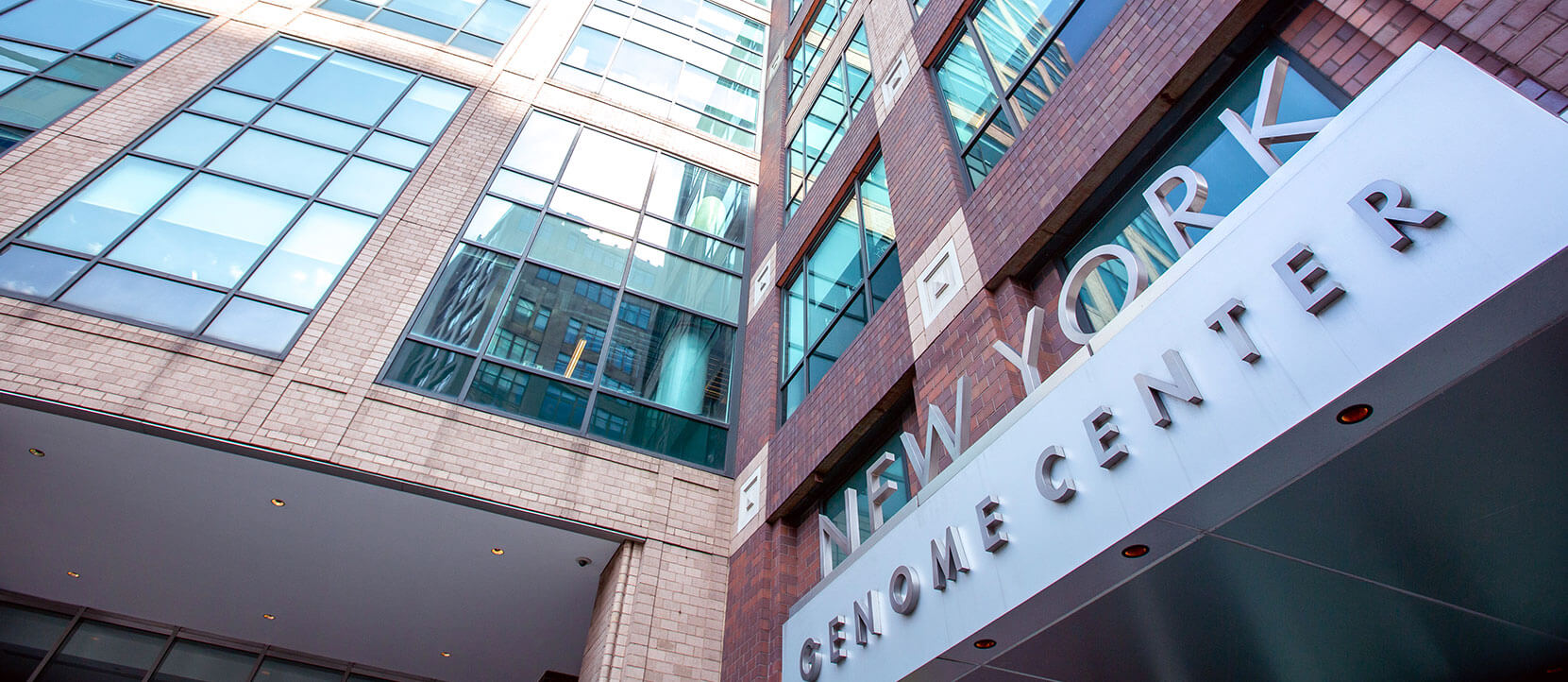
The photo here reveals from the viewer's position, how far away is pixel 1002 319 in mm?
6766

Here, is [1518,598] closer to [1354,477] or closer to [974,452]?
[1354,477]

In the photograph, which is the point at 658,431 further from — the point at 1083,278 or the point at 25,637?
the point at 25,637

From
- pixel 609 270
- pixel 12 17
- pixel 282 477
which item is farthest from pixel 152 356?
pixel 12 17

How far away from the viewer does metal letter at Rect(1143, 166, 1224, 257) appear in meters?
4.34

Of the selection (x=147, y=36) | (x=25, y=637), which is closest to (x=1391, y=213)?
(x=147, y=36)

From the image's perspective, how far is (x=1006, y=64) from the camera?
8758 millimetres

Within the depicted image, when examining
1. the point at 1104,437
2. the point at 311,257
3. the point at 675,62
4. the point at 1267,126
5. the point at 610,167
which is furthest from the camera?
the point at 675,62

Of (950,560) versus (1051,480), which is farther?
(950,560)

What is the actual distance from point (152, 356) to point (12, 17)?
28.0 feet

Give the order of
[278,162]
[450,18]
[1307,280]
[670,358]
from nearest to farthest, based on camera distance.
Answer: [1307,280] → [278,162] → [670,358] → [450,18]

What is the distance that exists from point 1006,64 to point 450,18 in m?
13.3

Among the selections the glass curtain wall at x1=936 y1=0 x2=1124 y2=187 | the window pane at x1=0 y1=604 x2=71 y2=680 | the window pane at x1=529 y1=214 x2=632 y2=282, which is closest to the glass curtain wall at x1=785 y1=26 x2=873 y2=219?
the window pane at x1=529 y1=214 x2=632 y2=282

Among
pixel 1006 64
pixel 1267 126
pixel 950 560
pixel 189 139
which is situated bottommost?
pixel 950 560

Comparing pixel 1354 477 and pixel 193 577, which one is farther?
pixel 193 577
